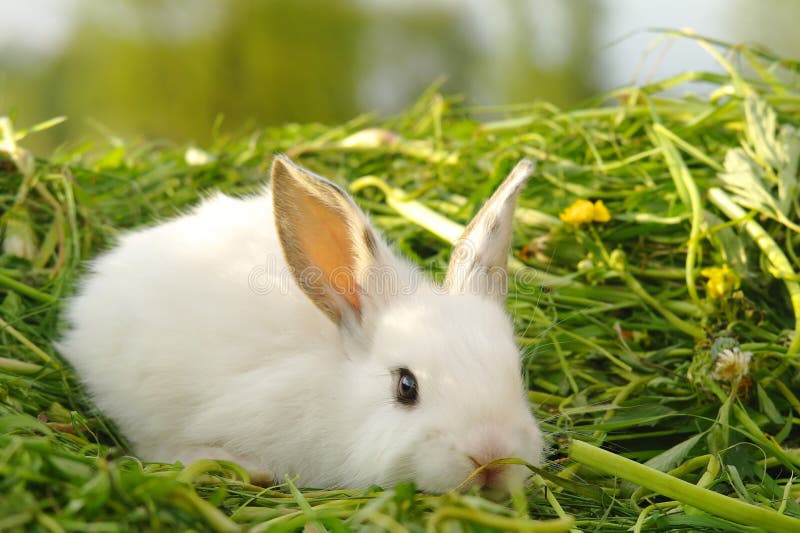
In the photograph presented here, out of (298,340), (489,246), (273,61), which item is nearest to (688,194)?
(489,246)

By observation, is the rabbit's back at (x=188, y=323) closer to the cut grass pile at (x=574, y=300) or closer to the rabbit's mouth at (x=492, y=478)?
the cut grass pile at (x=574, y=300)

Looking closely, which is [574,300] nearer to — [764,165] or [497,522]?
[764,165]

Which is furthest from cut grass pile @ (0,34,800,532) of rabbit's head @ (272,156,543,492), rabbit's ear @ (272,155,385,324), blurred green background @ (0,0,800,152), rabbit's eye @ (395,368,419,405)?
blurred green background @ (0,0,800,152)

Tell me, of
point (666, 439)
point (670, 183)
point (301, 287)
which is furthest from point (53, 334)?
point (670, 183)

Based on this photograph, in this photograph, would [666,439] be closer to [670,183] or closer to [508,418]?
[508,418]

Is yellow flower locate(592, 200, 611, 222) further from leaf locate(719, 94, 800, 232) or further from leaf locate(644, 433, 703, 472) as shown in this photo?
leaf locate(644, 433, 703, 472)

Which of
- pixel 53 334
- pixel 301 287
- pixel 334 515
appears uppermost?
pixel 301 287
